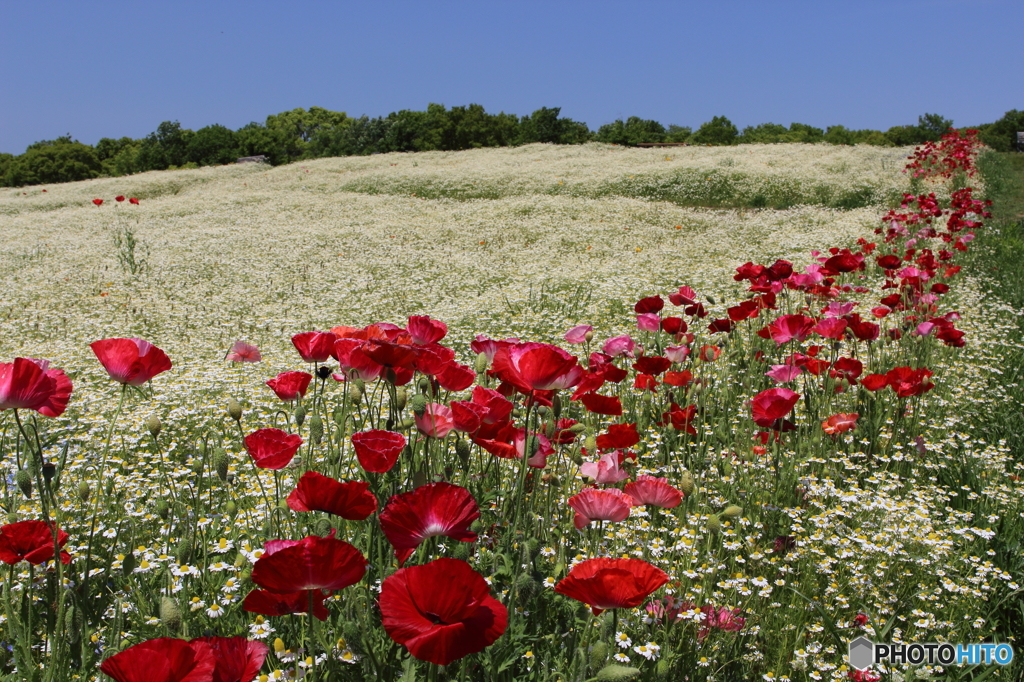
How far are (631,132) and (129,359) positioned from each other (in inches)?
2916

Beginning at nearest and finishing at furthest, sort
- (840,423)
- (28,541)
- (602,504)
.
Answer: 1. (602,504)
2. (28,541)
3. (840,423)

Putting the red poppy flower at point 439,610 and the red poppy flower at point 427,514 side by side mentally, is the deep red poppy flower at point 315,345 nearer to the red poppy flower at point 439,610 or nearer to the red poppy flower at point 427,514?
the red poppy flower at point 427,514

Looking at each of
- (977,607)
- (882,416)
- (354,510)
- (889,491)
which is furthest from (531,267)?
(354,510)

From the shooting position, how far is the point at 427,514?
1409 mm

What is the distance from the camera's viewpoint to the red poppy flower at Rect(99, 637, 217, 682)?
3.22 ft

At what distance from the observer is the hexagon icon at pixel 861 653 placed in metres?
2.11

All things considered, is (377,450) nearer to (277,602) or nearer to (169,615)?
(277,602)

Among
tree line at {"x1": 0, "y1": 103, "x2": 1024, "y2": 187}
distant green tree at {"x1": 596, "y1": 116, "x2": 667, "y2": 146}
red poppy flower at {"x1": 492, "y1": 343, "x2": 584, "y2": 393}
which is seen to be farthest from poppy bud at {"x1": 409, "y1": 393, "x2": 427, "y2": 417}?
distant green tree at {"x1": 596, "y1": 116, "x2": 667, "y2": 146}

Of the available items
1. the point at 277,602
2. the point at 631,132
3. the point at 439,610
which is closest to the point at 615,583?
the point at 439,610

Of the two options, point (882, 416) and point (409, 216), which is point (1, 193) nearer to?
point (409, 216)

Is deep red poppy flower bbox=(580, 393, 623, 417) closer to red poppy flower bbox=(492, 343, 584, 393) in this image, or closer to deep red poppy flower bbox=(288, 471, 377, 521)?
red poppy flower bbox=(492, 343, 584, 393)

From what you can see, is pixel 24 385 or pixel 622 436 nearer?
pixel 24 385

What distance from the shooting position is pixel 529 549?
1683 millimetres

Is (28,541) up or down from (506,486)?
up
